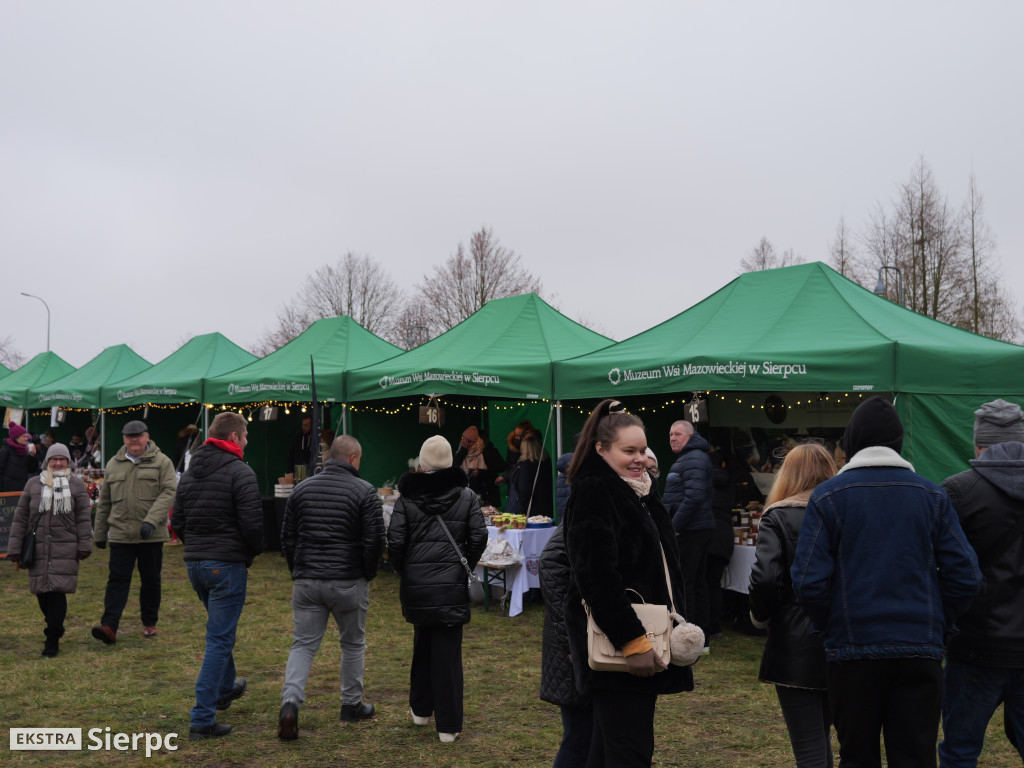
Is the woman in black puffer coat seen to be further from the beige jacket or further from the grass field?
the beige jacket

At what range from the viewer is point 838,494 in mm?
2943

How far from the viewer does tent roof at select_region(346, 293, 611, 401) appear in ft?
31.4

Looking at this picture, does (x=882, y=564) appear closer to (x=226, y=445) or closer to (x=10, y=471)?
(x=226, y=445)

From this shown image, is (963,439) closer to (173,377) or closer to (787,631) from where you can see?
(787,631)

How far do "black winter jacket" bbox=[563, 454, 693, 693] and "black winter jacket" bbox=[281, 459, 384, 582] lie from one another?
7.15ft

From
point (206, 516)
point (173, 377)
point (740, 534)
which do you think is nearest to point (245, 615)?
point (206, 516)

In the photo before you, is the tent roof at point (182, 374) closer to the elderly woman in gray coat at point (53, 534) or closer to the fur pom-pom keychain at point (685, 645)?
the elderly woman in gray coat at point (53, 534)

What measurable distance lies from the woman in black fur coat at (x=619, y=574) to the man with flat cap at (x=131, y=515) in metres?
4.97

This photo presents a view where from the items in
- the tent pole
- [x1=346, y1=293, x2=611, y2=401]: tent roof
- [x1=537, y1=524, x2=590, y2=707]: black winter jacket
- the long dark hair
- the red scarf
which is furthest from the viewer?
[x1=346, y1=293, x2=611, y2=401]: tent roof

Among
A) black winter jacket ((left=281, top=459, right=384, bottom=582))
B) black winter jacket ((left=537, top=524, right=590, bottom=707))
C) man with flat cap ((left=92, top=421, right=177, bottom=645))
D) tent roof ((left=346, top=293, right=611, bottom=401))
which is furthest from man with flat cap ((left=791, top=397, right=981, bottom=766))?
tent roof ((left=346, top=293, right=611, bottom=401))

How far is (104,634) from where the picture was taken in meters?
7.03

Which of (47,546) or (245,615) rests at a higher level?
(47,546)

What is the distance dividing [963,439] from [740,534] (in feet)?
6.03

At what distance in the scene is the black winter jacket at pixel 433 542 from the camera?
193 inches
